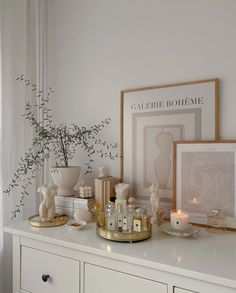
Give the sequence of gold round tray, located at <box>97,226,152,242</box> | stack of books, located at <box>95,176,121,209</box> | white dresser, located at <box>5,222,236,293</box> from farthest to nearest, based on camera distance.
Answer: stack of books, located at <box>95,176,121,209</box>, gold round tray, located at <box>97,226,152,242</box>, white dresser, located at <box>5,222,236,293</box>

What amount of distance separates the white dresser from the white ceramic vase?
0.79 ft

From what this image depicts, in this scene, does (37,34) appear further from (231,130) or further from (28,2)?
(231,130)

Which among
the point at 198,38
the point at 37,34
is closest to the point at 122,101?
the point at 198,38

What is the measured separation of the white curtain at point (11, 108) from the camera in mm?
1486

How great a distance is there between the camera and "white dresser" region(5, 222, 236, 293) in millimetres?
830

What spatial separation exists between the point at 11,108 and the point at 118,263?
1045 mm

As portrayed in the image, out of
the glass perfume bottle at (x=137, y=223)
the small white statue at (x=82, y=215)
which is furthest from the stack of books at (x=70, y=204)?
the glass perfume bottle at (x=137, y=223)

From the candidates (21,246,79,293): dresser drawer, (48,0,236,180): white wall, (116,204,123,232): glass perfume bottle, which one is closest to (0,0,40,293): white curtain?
(48,0,236,180): white wall

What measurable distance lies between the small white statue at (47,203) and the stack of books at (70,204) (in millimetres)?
102

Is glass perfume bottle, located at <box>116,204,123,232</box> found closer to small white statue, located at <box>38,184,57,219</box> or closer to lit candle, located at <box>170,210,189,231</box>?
lit candle, located at <box>170,210,189,231</box>

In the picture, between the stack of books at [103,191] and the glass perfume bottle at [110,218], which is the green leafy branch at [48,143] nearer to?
the stack of books at [103,191]

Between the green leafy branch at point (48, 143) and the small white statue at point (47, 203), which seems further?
the green leafy branch at point (48, 143)

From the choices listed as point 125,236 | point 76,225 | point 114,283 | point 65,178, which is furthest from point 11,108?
point 114,283

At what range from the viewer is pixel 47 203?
130cm
